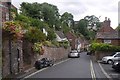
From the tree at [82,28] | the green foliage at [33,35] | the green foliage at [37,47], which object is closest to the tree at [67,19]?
the tree at [82,28]

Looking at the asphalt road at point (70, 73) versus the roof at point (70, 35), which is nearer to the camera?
the asphalt road at point (70, 73)

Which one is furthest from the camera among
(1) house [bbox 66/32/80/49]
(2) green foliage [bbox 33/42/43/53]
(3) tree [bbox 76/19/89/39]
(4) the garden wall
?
(3) tree [bbox 76/19/89/39]

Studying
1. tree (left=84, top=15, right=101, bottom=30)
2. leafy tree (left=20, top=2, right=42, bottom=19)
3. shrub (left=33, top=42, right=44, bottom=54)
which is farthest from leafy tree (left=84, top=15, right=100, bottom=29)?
shrub (left=33, top=42, right=44, bottom=54)

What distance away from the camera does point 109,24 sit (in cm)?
7844

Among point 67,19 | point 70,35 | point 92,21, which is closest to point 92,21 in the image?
point 92,21

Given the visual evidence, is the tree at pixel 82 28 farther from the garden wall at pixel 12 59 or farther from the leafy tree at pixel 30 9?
the garden wall at pixel 12 59

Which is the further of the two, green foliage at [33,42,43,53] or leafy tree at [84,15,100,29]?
leafy tree at [84,15,100,29]

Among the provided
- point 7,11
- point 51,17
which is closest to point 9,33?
point 7,11

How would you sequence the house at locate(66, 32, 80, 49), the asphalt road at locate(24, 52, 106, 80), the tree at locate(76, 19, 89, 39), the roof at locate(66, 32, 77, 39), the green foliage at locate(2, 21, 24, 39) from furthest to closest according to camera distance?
the tree at locate(76, 19, 89, 39), the roof at locate(66, 32, 77, 39), the house at locate(66, 32, 80, 49), the asphalt road at locate(24, 52, 106, 80), the green foliage at locate(2, 21, 24, 39)

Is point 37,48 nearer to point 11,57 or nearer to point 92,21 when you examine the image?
point 11,57

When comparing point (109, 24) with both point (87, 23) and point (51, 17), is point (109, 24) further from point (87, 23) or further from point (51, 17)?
point (87, 23)

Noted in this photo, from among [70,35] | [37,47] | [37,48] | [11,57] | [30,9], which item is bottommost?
[11,57]

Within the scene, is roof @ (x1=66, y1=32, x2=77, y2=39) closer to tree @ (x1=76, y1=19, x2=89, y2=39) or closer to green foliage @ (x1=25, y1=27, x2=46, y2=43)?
tree @ (x1=76, y1=19, x2=89, y2=39)

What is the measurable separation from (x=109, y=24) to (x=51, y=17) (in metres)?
19.9
